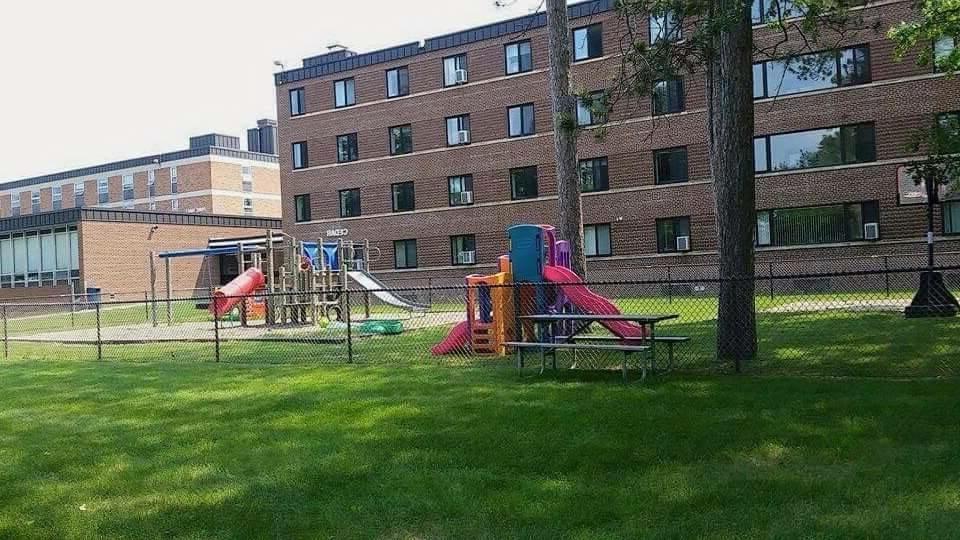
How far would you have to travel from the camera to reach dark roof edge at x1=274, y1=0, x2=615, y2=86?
37.0 metres

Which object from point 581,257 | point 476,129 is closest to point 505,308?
point 581,257

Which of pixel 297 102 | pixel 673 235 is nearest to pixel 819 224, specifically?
pixel 673 235

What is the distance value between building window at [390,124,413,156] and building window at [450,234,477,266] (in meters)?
5.16

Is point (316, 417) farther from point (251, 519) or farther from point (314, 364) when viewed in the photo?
point (314, 364)

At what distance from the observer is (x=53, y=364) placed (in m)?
15.7

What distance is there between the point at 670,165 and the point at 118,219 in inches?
1314

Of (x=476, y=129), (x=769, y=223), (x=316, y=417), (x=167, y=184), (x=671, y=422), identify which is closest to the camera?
(x=671, y=422)

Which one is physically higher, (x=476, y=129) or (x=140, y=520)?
(x=476, y=129)

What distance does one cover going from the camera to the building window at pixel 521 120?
3866 centimetres

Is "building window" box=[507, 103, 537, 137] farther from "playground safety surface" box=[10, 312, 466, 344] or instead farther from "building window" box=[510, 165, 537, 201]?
"playground safety surface" box=[10, 312, 466, 344]

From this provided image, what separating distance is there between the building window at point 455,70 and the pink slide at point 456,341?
87.9ft

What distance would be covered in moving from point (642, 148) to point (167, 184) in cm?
5041

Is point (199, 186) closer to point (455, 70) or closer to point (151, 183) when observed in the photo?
point (151, 183)

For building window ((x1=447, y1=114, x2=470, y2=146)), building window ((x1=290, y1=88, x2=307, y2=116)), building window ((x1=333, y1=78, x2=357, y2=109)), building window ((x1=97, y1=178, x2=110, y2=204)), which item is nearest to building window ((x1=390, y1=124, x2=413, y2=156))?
building window ((x1=447, y1=114, x2=470, y2=146))
